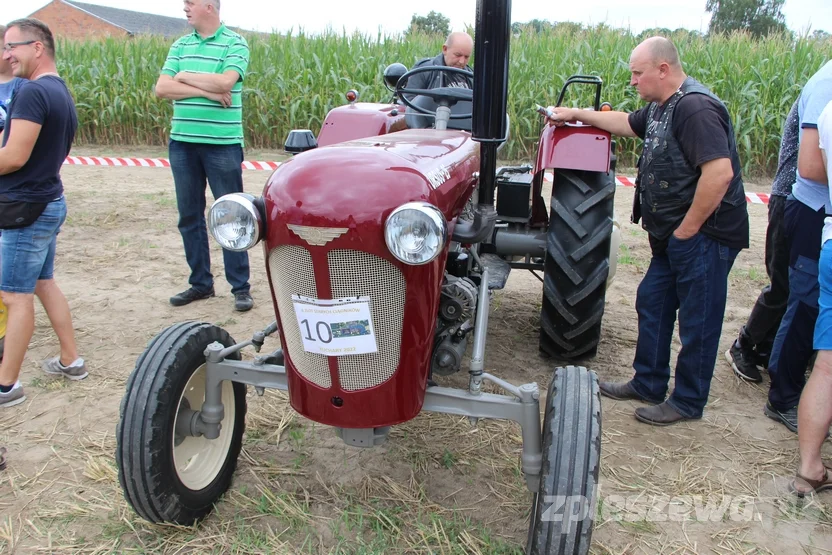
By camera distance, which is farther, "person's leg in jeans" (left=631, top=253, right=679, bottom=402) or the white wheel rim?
"person's leg in jeans" (left=631, top=253, right=679, bottom=402)

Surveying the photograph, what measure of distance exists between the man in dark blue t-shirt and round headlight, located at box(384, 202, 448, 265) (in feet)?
6.59

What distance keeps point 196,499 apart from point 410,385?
0.94 metres

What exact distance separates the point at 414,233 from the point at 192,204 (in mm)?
2923

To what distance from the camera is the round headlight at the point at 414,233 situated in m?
1.71

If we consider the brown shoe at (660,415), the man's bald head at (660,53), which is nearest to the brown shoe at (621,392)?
the brown shoe at (660,415)

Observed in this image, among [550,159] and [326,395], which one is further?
[550,159]

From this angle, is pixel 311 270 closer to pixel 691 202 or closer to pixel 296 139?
pixel 296 139

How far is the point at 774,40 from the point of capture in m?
9.72

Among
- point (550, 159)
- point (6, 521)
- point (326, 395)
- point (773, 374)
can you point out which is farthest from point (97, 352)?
point (773, 374)

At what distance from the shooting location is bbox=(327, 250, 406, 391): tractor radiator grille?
177 cm

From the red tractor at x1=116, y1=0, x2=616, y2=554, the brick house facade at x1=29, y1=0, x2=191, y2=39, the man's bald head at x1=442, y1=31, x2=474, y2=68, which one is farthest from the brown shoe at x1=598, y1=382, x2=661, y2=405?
the brick house facade at x1=29, y1=0, x2=191, y2=39

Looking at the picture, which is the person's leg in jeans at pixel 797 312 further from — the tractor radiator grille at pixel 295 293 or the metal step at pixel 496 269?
the tractor radiator grille at pixel 295 293

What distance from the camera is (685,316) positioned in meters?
3.00

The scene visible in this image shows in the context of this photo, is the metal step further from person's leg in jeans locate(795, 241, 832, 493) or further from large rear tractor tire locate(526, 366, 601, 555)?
person's leg in jeans locate(795, 241, 832, 493)
